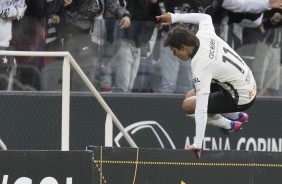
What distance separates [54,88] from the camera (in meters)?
12.4

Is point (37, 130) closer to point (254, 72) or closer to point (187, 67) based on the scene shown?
point (187, 67)

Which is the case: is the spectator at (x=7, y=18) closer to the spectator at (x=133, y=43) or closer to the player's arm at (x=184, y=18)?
the spectator at (x=133, y=43)

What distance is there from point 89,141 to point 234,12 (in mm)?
2471

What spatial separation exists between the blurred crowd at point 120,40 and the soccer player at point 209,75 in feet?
4.67

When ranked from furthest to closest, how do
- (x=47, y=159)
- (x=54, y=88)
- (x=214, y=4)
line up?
(x=214, y=4) < (x=54, y=88) < (x=47, y=159)

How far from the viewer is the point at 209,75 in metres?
10.9

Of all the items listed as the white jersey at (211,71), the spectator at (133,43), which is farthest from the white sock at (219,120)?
the spectator at (133,43)

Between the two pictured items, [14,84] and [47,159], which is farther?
[14,84]

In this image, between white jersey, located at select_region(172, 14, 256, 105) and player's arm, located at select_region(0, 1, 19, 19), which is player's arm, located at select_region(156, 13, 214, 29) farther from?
player's arm, located at select_region(0, 1, 19, 19)

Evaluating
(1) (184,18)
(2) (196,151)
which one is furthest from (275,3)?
(2) (196,151)

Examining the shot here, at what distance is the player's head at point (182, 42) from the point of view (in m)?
10.8

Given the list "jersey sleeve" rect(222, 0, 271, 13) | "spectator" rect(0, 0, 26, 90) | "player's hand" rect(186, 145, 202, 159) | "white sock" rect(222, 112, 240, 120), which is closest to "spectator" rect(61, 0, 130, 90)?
"spectator" rect(0, 0, 26, 90)

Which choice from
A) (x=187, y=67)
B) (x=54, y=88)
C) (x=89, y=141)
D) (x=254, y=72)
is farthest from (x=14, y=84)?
(x=254, y=72)

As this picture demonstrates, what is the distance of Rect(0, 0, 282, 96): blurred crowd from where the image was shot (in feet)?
40.1
